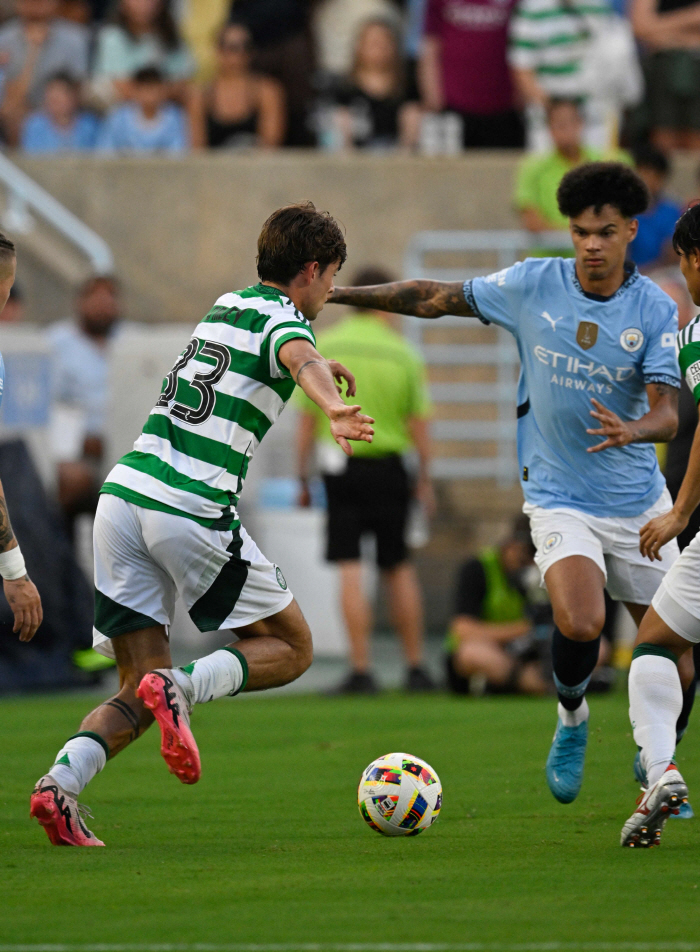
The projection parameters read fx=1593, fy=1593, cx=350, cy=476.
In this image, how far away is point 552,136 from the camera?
12.8 m

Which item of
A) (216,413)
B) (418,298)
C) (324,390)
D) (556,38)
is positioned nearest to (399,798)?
(216,413)

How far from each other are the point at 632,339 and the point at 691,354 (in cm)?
90

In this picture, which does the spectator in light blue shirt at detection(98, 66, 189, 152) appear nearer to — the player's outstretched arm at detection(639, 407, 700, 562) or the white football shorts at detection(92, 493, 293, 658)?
the white football shorts at detection(92, 493, 293, 658)

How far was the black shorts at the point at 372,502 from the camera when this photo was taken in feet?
36.7

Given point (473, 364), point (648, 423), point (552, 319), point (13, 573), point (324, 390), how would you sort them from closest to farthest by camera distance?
point (324, 390) < point (13, 573) < point (648, 423) < point (552, 319) < point (473, 364)

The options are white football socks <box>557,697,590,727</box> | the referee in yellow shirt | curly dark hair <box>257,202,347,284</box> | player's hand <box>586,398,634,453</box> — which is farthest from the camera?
the referee in yellow shirt

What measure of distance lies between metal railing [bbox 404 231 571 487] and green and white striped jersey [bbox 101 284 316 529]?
9049 mm

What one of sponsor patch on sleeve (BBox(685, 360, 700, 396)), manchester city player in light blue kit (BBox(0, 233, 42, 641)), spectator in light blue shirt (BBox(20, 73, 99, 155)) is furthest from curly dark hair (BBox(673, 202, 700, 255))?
spectator in light blue shirt (BBox(20, 73, 99, 155))

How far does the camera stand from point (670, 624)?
5.52 meters

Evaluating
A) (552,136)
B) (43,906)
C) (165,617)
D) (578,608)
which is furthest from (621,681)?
(43,906)

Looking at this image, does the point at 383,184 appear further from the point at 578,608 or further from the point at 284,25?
the point at 578,608

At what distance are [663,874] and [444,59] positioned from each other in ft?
35.5

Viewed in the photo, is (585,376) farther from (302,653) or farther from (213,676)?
(213,676)

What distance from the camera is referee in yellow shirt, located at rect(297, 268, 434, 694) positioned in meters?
11.1
